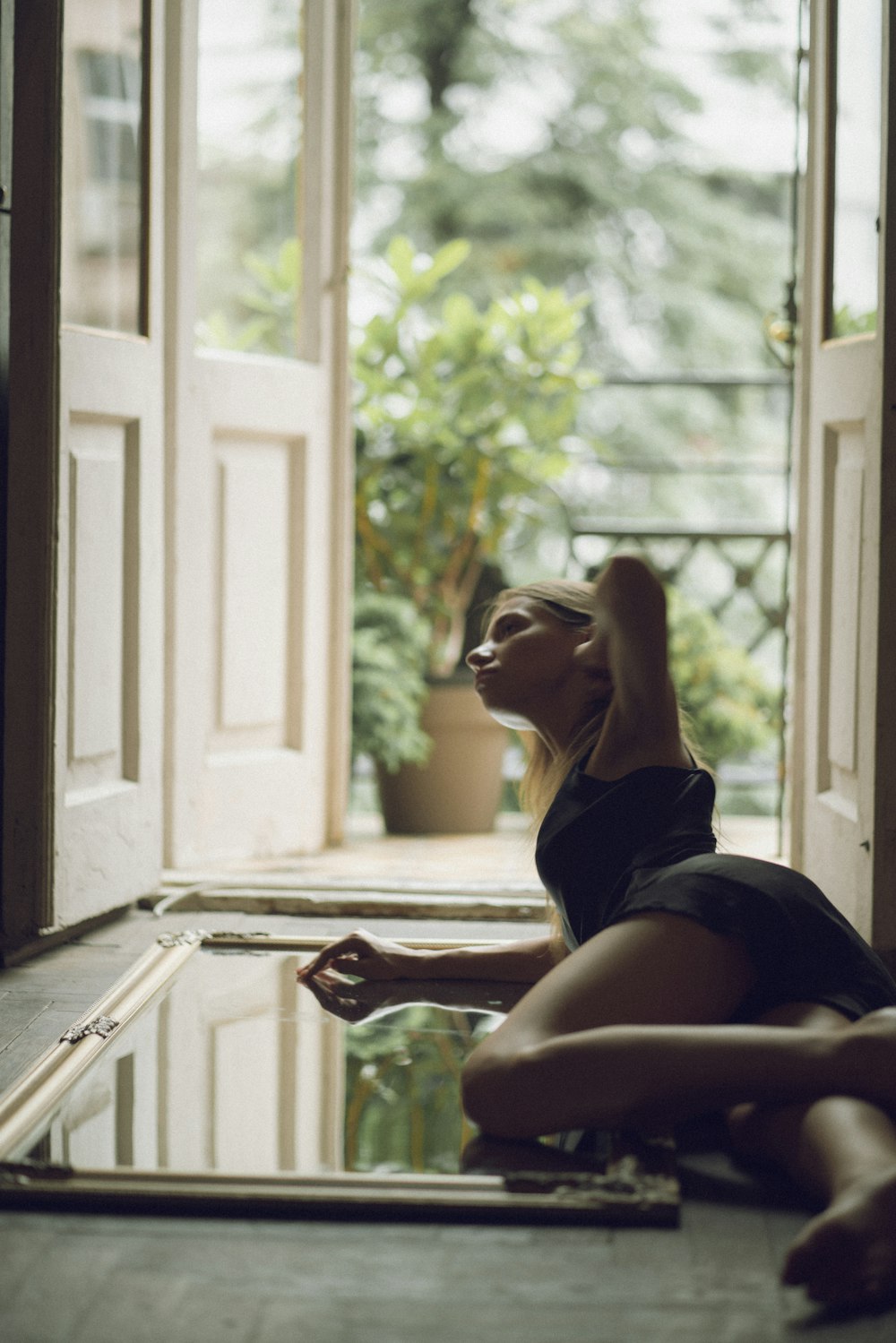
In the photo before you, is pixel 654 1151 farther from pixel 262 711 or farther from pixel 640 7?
pixel 640 7

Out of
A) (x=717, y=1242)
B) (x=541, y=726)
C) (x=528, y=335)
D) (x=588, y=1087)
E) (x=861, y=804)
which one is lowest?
(x=717, y=1242)

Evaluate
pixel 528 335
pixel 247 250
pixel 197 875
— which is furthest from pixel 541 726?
pixel 528 335

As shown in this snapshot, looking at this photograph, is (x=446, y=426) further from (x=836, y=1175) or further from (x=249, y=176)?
(x=836, y=1175)

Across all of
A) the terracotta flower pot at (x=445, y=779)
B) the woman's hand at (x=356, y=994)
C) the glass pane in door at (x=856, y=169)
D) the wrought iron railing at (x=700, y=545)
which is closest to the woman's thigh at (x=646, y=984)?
the woman's hand at (x=356, y=994)

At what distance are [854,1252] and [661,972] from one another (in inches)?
16.2

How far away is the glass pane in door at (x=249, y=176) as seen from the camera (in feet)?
11.0

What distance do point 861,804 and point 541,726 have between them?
0.81 m

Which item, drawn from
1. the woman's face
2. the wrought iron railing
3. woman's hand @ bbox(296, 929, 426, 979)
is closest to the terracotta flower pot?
the wrought iron railing

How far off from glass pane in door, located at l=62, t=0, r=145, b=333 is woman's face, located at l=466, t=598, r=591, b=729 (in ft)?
4.27

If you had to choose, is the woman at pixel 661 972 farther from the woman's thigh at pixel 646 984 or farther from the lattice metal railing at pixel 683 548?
the lattice metal railing at pixel 683 548

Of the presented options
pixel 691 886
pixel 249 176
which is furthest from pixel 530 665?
pixel 249 176

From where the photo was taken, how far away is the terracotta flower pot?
418 cm

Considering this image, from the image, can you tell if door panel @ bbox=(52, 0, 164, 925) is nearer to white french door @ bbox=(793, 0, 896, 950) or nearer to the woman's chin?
the woman's chin

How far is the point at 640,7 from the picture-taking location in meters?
7.97
